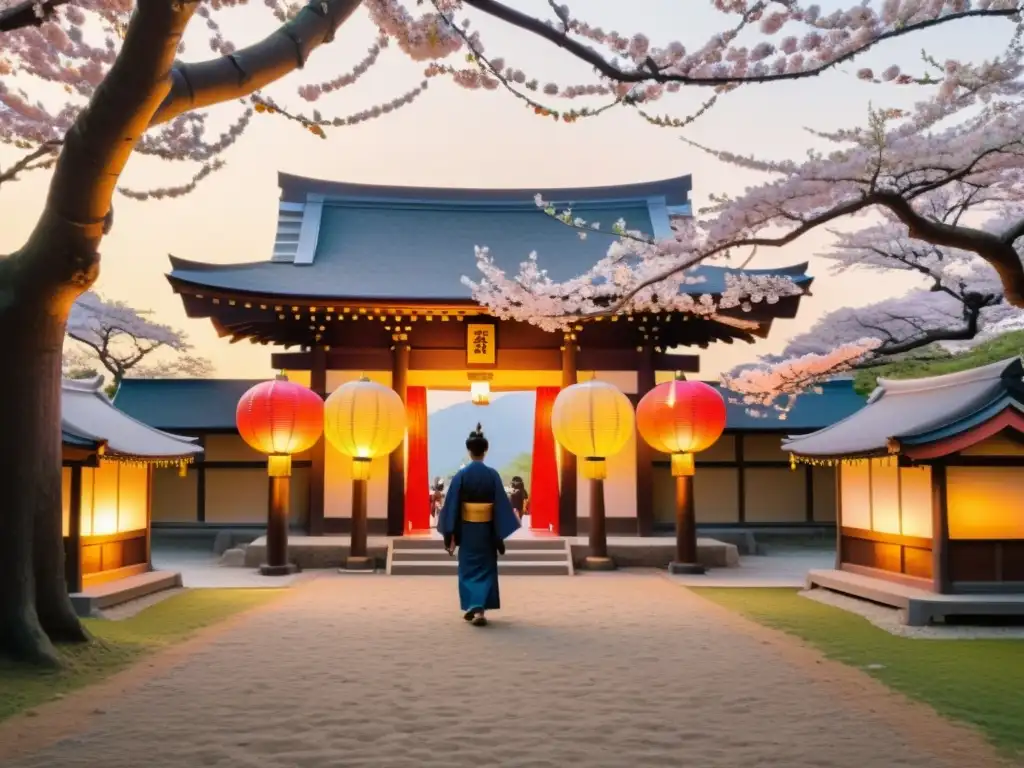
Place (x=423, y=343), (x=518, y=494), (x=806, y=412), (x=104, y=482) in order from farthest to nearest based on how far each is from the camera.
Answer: (x=518, y=494)
(x=806, y=412)
(x=423, y=343)
(x=104, y=482)

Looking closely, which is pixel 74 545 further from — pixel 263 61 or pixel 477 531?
pixel 263 61

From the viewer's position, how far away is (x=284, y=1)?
7.58 meters

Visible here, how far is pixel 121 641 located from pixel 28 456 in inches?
77.6

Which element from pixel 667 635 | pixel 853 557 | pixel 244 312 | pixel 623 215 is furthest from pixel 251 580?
pixel 623 215

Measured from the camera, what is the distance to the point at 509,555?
47.6 feet

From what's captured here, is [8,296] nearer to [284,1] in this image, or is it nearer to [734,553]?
[284,1]

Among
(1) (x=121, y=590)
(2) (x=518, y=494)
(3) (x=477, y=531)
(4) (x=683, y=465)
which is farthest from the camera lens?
(2) (x=518, y=494)

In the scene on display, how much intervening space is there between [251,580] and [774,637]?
25.1ft

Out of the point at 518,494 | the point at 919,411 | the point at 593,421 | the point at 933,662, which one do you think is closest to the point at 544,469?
the point at 593,421

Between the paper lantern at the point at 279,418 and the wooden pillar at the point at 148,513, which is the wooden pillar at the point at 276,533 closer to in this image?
the paper lantern at the point at 279,418

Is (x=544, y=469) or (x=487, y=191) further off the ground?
(x=487, y=191)

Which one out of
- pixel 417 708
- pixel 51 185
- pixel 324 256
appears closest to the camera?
pixel 417 708

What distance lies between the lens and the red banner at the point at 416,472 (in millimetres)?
16609

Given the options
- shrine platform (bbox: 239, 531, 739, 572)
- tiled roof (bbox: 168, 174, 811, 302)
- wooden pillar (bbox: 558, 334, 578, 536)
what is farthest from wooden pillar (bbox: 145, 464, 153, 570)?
wooden pillar (bbox: 558, 334, 578, 536)
